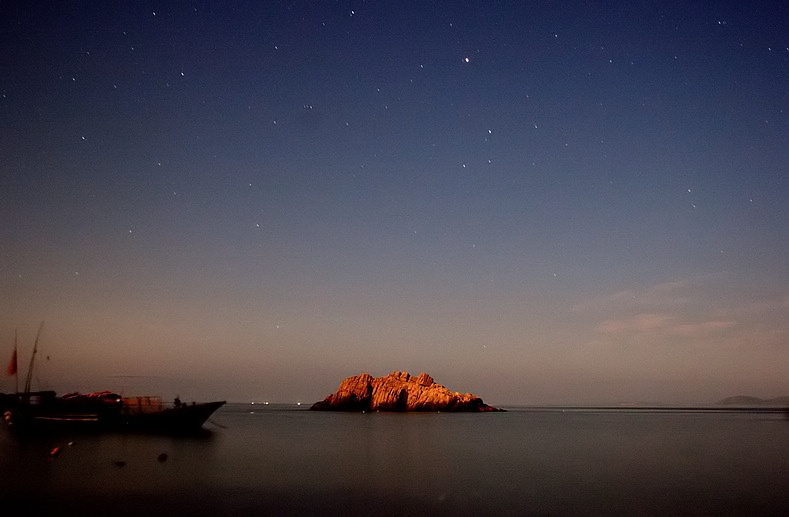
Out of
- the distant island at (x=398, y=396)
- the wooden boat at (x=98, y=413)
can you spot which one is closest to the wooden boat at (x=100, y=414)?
the wooden boat at (x=98, y=413)

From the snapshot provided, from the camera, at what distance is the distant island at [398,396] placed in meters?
169

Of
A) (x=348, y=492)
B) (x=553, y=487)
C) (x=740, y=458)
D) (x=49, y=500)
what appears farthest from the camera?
(x=740, y=458)

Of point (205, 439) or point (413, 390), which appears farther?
Answer: point (413, 390)

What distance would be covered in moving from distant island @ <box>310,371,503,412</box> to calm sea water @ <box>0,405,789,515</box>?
11203cm

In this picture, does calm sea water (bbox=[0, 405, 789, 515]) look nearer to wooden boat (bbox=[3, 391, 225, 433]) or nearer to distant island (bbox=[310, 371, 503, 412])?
wooden boat (bbox=[3, 391, 225, 433])

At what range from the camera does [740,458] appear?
1909 inches

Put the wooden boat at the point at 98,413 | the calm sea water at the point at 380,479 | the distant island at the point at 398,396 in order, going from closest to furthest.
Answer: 1. the calm sea water at the point at 380,479
2. the wooden boat at the point at 98,413
3. the distant island at the point at 398,396

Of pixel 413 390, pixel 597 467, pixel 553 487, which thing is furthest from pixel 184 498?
pixel 413 390

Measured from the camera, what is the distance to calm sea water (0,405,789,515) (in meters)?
26.0

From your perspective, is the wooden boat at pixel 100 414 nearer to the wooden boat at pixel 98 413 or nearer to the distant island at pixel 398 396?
the wooden boat at pixel 98 413

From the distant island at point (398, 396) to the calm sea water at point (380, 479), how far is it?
112026mm

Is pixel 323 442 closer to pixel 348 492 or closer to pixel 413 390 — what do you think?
pixel 348 492

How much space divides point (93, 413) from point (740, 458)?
6353cm

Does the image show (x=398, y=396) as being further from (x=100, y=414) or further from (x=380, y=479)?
(x=380, y=479)
